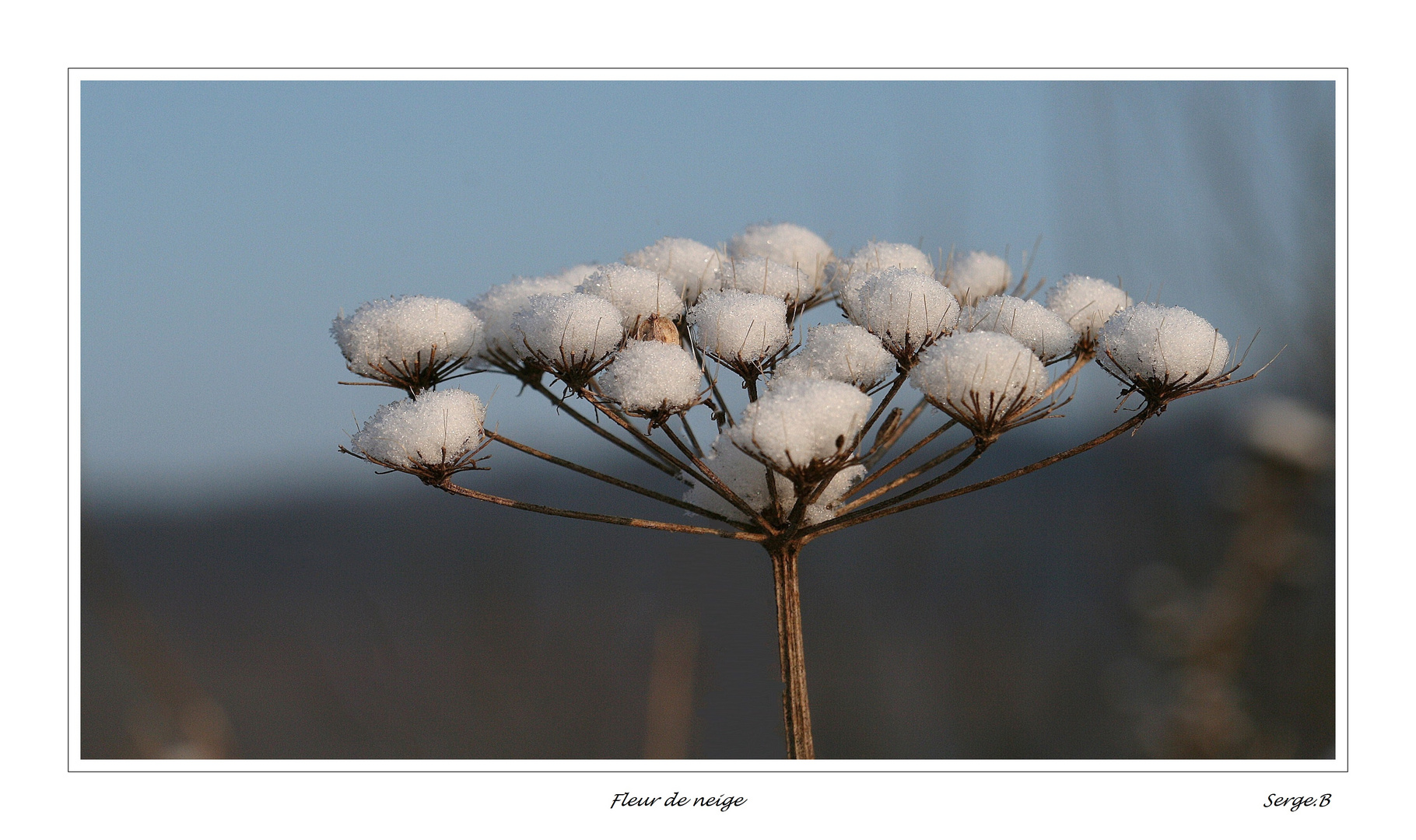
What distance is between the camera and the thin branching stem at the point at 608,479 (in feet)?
6.59

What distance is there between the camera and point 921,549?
5.62 metres

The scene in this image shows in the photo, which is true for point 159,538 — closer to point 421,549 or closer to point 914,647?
point 421,549

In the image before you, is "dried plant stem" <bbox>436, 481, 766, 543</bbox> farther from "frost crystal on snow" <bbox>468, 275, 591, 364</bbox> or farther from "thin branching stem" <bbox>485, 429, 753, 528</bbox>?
"frost crystal on snow" <bbox>468, 275, 591, 364</bbox>

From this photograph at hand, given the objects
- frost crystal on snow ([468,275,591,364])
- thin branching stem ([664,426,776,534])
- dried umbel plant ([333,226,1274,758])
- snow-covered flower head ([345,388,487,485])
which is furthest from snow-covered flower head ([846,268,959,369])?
snow-covered flower head ([345,388,487,485])

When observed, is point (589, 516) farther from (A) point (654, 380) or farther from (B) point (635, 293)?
(B) point (635, 293)

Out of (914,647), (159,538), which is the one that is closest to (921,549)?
(914,647)

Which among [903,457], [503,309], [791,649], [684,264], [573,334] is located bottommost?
[791,649]

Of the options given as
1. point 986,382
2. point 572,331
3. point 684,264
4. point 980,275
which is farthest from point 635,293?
point 980,275

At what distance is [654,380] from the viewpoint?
1857 millimetres

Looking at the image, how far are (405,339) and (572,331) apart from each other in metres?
0.46

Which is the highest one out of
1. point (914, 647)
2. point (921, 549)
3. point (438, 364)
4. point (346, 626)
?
point (438, 364)

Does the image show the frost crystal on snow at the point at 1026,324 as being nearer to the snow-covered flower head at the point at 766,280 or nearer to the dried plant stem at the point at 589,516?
the snow-covered flower head at the point at 766,280

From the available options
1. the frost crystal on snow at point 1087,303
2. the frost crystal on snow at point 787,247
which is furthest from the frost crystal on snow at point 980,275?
the frost crystal on snow at point 787,247

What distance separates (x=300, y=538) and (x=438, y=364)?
4.33m
